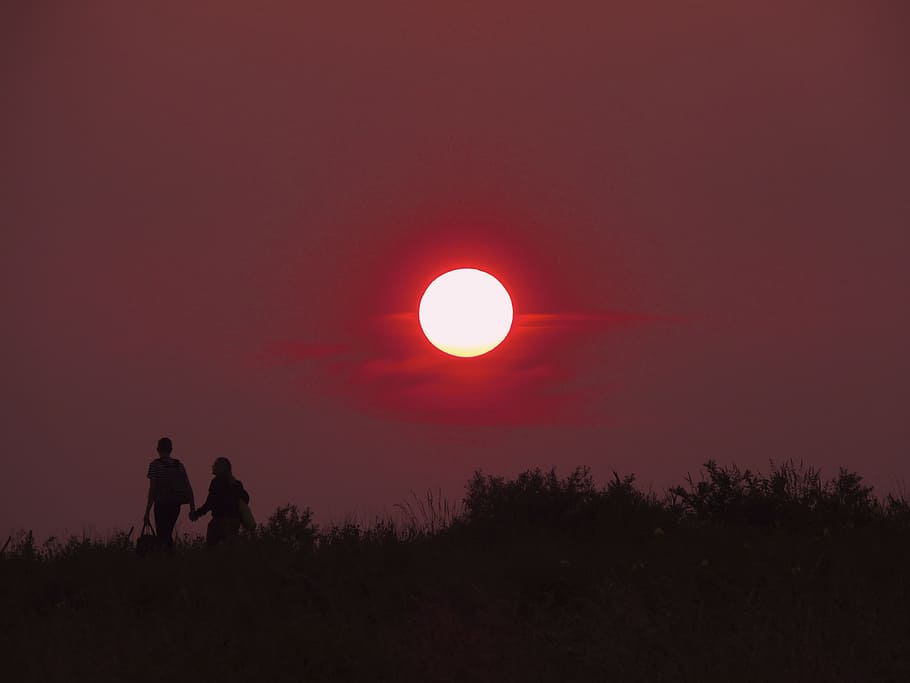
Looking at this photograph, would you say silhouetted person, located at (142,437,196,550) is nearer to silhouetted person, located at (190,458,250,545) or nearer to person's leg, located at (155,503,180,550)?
person's leg, located at (155,503,180,550)

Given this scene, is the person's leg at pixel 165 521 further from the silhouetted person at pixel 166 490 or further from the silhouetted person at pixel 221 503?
the silhouetted person at pixel 221 503

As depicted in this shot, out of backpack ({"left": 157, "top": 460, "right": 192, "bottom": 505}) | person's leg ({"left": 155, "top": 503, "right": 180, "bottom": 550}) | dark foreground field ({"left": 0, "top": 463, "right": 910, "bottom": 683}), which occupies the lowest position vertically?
dark foreground field ({"left": 0, "top": 463, "right": 910, "bottom": 683})

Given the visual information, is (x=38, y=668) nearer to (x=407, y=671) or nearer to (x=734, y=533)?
(x=407, y=671)

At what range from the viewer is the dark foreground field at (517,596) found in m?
8.81

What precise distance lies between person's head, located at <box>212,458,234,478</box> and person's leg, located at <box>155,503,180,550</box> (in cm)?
87

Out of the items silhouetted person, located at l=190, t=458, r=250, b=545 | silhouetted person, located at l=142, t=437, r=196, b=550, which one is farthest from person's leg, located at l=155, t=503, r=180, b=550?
silhouetted person, located at l=190, t=458, r=250, b=545

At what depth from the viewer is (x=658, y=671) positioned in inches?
326

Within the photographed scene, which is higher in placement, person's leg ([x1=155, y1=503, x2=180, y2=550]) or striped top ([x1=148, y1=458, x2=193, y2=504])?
striped top ([x1=148, y1=458, x2=193, y2=504])

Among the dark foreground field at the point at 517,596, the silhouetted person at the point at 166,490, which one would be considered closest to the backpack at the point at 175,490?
the silhouetted person at the point at 166,490

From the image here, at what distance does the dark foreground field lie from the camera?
881 cm

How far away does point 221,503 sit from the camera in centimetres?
1554

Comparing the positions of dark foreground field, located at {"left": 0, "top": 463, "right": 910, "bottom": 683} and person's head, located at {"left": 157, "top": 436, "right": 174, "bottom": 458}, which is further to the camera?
person's head, located at {"left": 157, "top": 436, "right": 174, "bottom": 458}

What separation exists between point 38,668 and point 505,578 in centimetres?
537

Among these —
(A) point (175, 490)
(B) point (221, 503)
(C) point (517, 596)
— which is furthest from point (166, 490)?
(C) point (517, 596)
